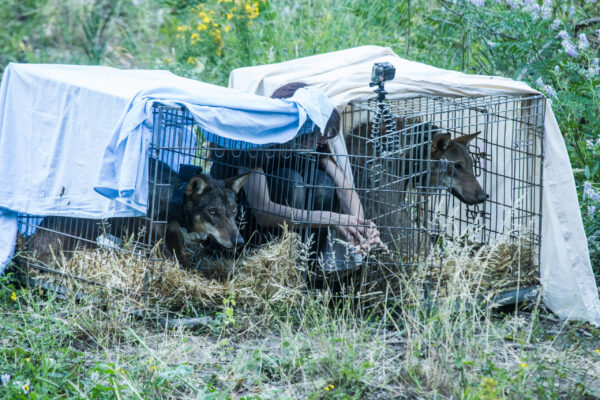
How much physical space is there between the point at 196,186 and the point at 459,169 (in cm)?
215

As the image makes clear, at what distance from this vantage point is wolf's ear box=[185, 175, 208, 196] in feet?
16.2

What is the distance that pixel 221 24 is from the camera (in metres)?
8.82

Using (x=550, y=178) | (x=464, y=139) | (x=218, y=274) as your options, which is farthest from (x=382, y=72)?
(x=218, y=274)

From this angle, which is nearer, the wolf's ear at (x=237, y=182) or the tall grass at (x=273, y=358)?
the tall grass at (x=273, y=358)

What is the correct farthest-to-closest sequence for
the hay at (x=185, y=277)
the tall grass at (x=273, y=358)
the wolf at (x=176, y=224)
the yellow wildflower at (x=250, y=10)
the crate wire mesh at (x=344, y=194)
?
1. the yellow wildflower at (x=250, y=10)
2. the wolf at (x=176, y=224)
3. the crate wire mesh at (x=344, y=194)
4. the hay at (x=185, y=277)
5. the tall grass at (x=273, y=358)

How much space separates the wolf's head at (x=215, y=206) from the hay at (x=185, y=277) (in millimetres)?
253

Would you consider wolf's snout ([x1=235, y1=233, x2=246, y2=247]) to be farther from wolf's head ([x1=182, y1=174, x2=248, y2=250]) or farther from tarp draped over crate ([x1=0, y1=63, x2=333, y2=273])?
tarp draped over crate ([x1=0, y1=63, x2=333, y2=273])

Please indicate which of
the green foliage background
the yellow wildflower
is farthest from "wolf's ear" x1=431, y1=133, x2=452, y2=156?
the yellow wildflower

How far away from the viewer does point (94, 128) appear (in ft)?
15.0

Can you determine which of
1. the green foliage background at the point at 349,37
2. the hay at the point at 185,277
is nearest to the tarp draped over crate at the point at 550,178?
the green foliage background at the point at 349,37

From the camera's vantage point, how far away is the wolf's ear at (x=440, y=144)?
548cm

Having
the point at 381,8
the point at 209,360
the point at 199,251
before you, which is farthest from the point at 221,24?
the point at 209,360

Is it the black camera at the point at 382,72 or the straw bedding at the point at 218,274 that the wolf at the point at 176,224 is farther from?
the black camera at the point at 382,72

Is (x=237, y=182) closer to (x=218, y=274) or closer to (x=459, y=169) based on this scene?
(x=218, y=274)
